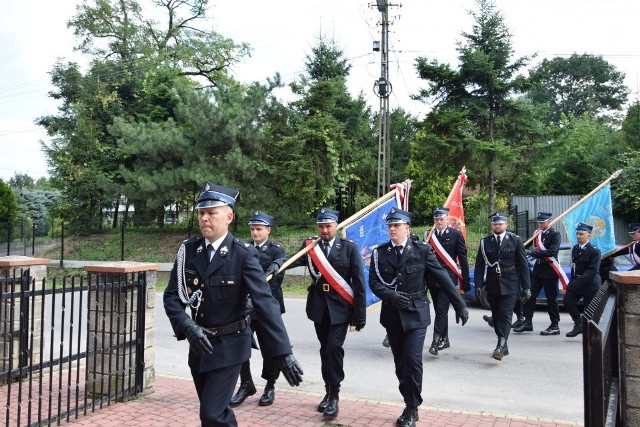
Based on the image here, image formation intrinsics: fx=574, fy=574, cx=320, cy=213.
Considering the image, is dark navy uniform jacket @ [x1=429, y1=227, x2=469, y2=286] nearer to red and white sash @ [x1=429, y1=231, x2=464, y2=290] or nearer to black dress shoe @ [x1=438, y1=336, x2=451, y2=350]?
red and white sash @ [x1=429, y1=231, x2=464, y2=290]

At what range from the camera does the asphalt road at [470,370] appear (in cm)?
593

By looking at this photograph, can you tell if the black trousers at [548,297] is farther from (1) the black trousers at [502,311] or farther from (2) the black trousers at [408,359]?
(2) the black trousers at [408,359]

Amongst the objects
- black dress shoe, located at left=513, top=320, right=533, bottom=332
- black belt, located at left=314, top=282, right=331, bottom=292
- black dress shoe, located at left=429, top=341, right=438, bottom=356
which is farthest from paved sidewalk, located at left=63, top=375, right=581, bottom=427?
black dress shoe, located at left=513, top=320, right=533, bottom=332

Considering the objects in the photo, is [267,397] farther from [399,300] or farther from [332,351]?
[399,300]

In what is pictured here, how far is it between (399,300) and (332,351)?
818 mm

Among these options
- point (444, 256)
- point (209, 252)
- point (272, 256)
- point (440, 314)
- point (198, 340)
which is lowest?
point (440, 314)

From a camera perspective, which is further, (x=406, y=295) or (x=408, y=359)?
(x=406, y=295)

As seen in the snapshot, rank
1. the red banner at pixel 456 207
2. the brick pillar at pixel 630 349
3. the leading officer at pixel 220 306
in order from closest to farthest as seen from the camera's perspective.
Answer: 1. the brick pillar at pixel 630 349
2. the leading officer at pixel 220 306
3. the red banner at pixel 456 207

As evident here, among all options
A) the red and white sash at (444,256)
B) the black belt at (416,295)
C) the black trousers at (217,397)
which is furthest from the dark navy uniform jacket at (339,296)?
the red and white sash at (444,256)

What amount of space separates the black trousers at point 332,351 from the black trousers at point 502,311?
316 cm

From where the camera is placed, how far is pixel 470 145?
64.7 feet

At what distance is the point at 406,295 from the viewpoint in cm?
552

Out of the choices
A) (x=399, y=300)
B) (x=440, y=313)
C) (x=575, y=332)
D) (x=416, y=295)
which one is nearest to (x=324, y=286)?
(x=399, y=300)

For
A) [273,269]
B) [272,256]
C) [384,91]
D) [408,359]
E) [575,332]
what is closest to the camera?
[408,359]
